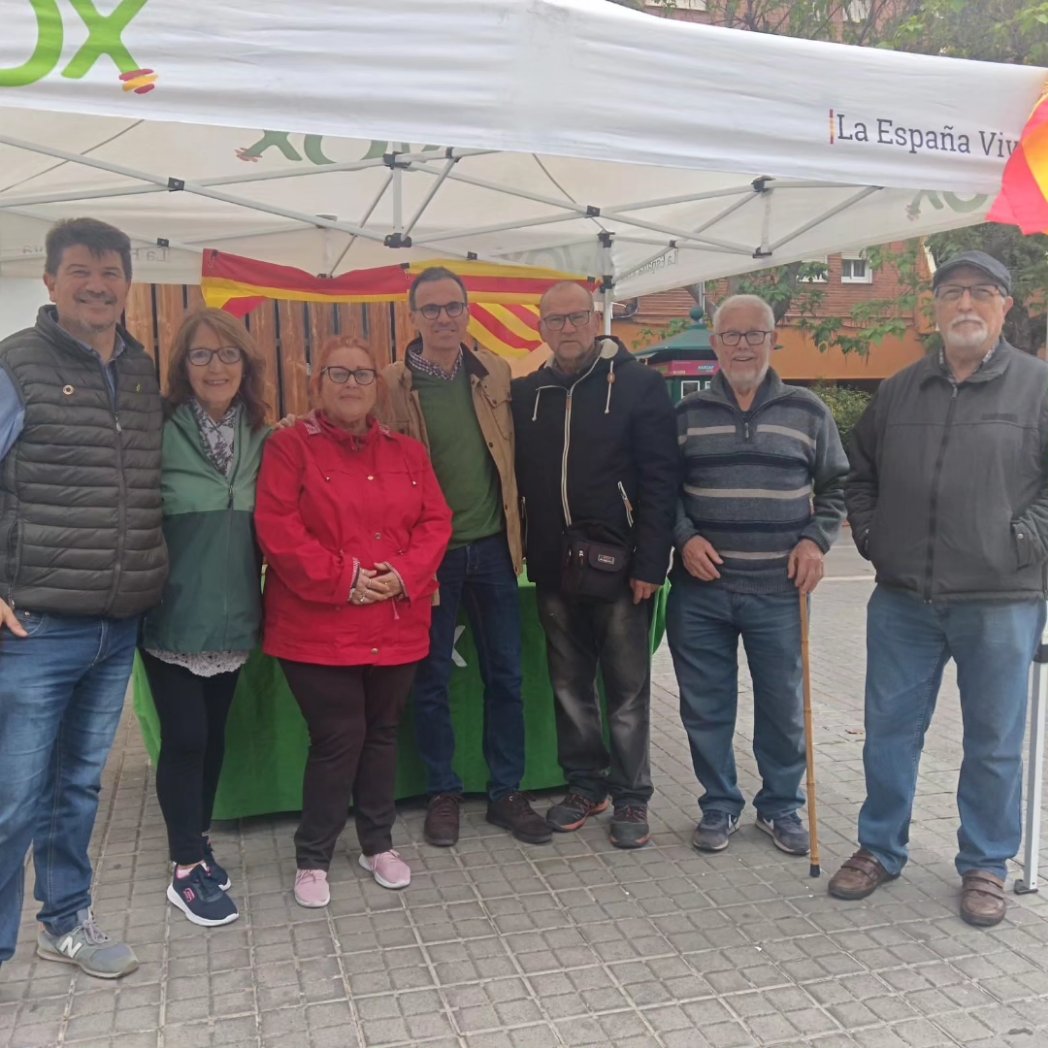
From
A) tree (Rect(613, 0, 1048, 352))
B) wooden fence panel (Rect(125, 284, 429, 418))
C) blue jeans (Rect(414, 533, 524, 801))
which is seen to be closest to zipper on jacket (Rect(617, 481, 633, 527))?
blue jeans (Rect(414, 533, 524, 801))

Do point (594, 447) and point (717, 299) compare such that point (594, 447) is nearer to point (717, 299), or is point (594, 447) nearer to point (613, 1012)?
point (613, 1012)

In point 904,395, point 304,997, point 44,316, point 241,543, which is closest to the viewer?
point 44,316

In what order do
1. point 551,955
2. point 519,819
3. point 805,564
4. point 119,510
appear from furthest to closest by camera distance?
point 519,819, point 805,564, point 551,955, point 119,510

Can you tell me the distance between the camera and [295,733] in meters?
3.78

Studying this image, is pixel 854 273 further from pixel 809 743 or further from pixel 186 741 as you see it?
pixel 186 741

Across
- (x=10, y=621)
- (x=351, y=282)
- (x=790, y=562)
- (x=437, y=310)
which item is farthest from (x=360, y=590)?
(x=351, y=282)

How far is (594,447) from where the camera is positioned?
3.51 m

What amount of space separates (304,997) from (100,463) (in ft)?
5.04

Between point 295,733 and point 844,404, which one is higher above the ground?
point 844,404

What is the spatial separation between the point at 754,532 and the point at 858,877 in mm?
1194

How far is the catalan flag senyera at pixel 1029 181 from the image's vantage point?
8.75 ft

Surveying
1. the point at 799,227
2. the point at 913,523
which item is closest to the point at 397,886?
the point at 913,523

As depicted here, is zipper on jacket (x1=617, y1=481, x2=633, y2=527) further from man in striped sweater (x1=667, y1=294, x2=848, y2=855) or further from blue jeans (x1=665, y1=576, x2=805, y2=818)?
blue jeans (x1=665, y1=576, x2=805, y2=818)

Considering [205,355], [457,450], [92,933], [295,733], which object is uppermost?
[205,355]
